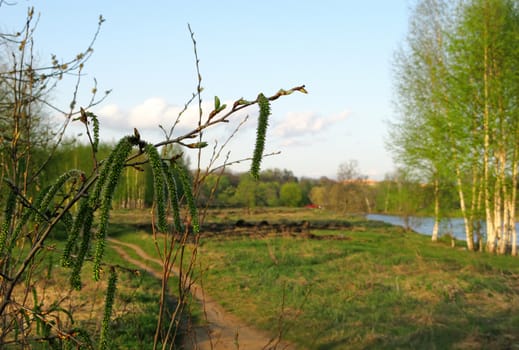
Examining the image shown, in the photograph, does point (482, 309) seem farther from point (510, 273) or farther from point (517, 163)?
point (517, 163)

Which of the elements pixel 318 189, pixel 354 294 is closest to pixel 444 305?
pixel 354 294

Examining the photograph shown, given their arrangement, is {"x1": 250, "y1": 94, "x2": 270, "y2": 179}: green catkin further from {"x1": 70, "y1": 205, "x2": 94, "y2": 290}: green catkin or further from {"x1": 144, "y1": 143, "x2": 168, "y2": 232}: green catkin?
{"x1": 70, "y1": 205, "x2": 94, "y2": 290}: green catkin

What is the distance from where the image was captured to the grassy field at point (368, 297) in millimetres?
7082

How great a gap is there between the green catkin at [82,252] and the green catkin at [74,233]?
0.01 meters

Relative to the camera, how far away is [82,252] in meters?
1.33

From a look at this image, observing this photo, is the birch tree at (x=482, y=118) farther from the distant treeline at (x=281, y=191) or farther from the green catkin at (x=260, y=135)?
the green catkin at (x=260, y=135)

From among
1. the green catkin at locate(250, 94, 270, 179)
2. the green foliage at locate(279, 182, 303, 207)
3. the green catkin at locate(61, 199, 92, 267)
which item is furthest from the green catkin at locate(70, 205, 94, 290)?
the green foliage at locate(279, 182, 303, 207)

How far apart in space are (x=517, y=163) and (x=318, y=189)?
36248 millimetres

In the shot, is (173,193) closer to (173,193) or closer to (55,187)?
(173,193)

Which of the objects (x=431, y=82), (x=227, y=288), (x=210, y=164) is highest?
(x=431, y=82)

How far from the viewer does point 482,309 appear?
8.70m

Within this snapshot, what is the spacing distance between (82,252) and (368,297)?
8.59 m

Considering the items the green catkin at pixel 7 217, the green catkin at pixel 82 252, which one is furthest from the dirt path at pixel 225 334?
the green catkin at pixel 82 252

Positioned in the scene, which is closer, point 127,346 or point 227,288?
point 127,346
